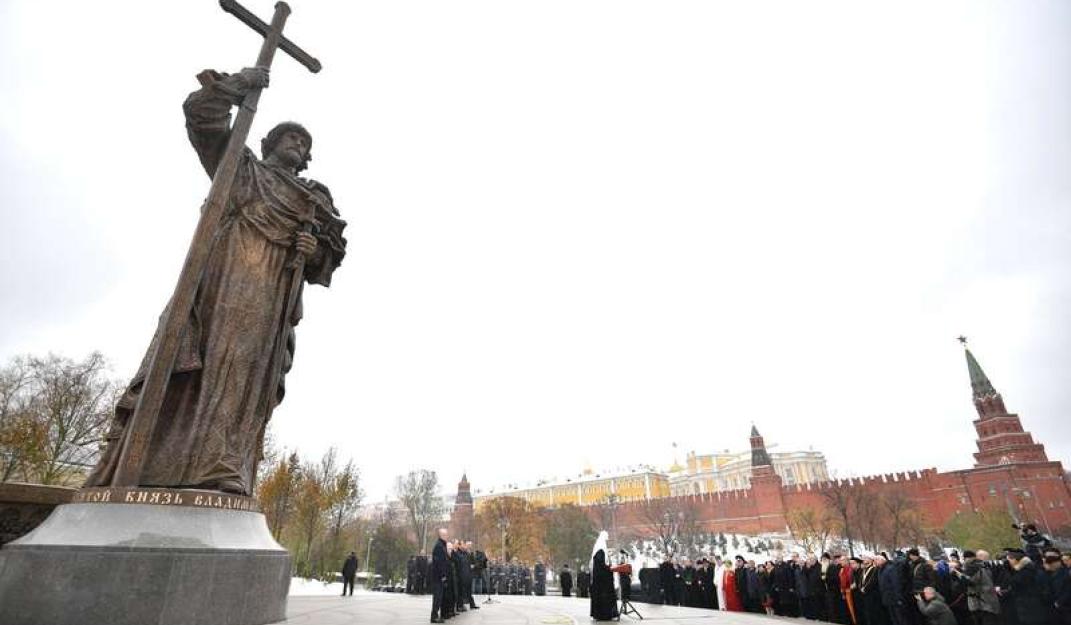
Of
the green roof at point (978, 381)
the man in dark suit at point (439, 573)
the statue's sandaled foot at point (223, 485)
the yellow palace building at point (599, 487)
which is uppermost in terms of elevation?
the green roof at point (978, 381)

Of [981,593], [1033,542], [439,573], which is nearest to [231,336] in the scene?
[439,573]

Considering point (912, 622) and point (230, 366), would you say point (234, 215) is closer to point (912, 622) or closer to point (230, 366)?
point (230, 366)

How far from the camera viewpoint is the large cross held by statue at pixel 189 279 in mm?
3395

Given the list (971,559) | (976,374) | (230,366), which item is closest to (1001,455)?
(976,374)

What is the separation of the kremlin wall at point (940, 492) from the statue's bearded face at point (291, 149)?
49.7m

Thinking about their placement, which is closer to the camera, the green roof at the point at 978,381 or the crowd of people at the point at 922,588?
the crowd of people at the point at 922,588

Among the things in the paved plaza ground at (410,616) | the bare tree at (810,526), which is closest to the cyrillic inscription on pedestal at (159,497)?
the paved plaza ground at (410,616)

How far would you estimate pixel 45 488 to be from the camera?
4.06 meters

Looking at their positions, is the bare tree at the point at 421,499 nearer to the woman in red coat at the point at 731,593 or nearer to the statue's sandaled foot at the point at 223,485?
the woman in red coat at the point at 731,593

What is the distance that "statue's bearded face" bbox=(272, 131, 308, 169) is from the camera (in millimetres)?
5246

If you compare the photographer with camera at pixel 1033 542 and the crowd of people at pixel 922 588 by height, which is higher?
the photographer with camera at pixel 1033 542

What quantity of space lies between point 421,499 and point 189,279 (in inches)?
2326

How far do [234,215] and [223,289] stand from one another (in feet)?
2.36

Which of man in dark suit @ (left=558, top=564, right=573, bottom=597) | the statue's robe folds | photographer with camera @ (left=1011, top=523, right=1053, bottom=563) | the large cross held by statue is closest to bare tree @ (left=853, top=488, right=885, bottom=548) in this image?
man in dark suit @ (left=558, top=564, right=573, bottom=597)
